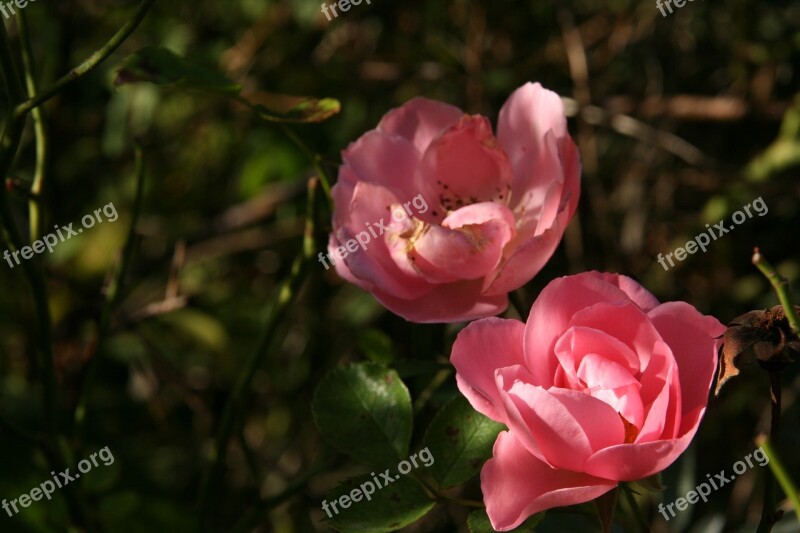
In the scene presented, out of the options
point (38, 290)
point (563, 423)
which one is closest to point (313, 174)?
point (38, 290)

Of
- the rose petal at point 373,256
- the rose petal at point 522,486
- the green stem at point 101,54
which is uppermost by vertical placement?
the green stem at point 101,54

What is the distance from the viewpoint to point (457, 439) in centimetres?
66

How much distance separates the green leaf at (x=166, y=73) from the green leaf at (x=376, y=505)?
0.33 metres

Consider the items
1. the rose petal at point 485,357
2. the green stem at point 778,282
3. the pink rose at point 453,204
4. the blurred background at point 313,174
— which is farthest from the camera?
the blurred background at point 313,174

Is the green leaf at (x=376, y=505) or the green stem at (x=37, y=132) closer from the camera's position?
the green leaf at (x=376, y=505)

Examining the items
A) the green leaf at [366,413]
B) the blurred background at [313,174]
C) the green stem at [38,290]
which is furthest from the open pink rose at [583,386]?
the blurred background at [313,174]

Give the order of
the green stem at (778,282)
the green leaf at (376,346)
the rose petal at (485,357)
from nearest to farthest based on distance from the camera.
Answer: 1. the green stem at (778,282)
2. the rose petal at (485,357)
3. the green leaf at (376,346)

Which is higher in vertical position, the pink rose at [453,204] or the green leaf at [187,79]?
the green leaf at [187,79]

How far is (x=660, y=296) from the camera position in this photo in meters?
1.44

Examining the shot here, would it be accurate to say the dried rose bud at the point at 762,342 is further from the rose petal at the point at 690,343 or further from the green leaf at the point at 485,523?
the green leaf at the point at 485,523

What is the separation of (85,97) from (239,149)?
0.39 m

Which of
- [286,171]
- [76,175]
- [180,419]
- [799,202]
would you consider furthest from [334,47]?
[799,202]

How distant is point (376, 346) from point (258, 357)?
11 cm

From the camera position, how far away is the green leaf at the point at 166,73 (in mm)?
712
